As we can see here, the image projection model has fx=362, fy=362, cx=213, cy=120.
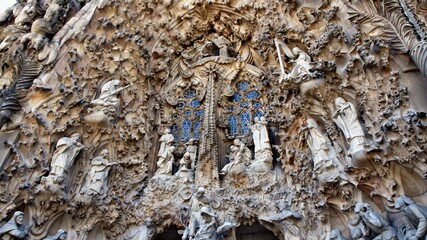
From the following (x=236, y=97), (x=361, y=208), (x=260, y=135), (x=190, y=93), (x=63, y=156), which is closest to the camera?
(x=361, y=208)

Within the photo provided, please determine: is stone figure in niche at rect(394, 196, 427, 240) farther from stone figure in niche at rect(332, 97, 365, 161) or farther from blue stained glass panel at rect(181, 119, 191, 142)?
blue stained glass panel at rect(181, 119, 191, 142)

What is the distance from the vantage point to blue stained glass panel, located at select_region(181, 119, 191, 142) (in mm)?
7901

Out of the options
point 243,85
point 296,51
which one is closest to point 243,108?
point 243,85

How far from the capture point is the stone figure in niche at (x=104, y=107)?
6.76 m

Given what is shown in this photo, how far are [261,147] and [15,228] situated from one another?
13.7ft

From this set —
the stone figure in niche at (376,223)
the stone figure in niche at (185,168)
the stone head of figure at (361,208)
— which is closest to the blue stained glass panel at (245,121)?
the stone figure in niche at (185,168)

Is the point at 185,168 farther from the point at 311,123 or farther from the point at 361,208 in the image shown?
the point at 361,208

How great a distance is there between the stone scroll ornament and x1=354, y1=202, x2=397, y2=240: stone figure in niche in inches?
232

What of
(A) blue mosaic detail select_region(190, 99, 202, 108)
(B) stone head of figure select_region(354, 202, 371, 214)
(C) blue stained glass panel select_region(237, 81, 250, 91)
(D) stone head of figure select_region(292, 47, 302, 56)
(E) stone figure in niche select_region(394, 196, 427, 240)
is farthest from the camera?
(C) blue stained glass panel select_region(237, 81, 250, 91)

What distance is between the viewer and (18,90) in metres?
6.73

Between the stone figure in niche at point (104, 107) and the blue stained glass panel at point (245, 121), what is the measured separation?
105 inches

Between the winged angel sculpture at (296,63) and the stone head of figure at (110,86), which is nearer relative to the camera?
the winged angel sculpture at (296,63)

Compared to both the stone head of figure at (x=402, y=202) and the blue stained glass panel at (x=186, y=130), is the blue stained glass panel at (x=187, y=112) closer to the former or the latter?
the blue stained glass panel at (x=186, y=130)

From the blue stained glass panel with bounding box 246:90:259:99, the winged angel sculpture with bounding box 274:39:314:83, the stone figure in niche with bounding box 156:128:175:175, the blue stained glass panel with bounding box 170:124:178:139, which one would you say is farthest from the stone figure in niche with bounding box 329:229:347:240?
the blue stained glass panel with bounding box 170:124:178:139
